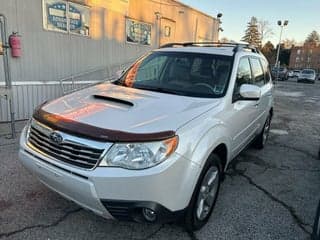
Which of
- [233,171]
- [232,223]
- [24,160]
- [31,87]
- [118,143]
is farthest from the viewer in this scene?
[31,87]

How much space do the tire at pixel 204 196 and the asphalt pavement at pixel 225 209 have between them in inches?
5.1

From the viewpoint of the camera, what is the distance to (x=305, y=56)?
7394 centimetres

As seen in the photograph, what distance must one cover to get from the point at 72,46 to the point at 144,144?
633 centimetres

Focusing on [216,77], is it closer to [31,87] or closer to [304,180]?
[304,180]

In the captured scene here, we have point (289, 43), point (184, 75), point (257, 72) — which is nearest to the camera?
point (184, 75)

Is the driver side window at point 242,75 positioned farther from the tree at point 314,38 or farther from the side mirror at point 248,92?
the tree at point 314,38

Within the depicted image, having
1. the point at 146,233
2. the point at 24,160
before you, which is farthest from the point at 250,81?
the point at 24,160

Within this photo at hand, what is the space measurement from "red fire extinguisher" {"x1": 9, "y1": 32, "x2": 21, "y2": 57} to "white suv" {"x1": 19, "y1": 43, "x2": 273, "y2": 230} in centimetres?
384

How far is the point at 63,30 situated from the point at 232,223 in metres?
6.42

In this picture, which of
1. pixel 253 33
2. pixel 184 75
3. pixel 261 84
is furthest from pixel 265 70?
pixel 253 33

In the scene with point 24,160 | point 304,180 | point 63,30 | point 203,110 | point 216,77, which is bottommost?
point 304,180

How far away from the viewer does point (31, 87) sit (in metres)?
6.96

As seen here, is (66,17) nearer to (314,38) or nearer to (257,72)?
(257,72)

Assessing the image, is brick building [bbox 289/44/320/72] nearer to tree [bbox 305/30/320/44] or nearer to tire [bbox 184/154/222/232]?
tree [bbox 305/30/320/44]
